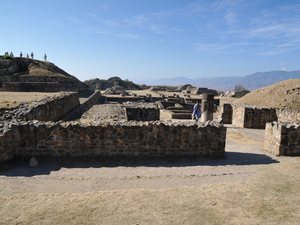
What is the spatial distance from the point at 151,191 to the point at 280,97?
71.4ft

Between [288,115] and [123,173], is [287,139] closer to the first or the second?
[123,173]

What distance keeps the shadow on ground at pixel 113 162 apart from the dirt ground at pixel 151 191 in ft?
0.07

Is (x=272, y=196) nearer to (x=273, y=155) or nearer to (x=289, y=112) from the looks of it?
(x=273, y=155)

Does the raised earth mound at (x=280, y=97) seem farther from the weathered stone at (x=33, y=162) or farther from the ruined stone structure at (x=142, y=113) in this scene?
the weathered stone at (x=33, y=162)

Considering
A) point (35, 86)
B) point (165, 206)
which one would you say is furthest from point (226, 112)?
point (35, 86)

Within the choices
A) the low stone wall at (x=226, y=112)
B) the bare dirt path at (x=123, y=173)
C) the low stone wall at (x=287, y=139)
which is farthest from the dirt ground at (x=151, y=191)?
the low stone wall at (x=226, y=112)

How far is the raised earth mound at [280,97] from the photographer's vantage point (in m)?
20.8

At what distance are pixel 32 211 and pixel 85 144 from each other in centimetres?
275

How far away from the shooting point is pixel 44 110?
35.3 feet

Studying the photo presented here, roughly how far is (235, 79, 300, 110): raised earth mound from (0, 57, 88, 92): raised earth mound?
70.0 ft

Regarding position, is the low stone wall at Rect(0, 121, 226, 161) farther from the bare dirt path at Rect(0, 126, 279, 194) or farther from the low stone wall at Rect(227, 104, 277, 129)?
the low stone wall at Rect(227, 104, 277, 129)

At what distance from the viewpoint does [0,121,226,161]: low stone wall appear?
6.41 meters

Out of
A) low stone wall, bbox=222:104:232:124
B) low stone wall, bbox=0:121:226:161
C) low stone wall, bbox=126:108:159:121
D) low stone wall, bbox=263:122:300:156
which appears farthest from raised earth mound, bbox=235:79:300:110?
low stone wall, bbox=0:121:226:161

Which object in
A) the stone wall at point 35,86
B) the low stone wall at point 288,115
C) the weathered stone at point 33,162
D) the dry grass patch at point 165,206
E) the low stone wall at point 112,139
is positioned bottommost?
the dry grass patch at point 165,206
